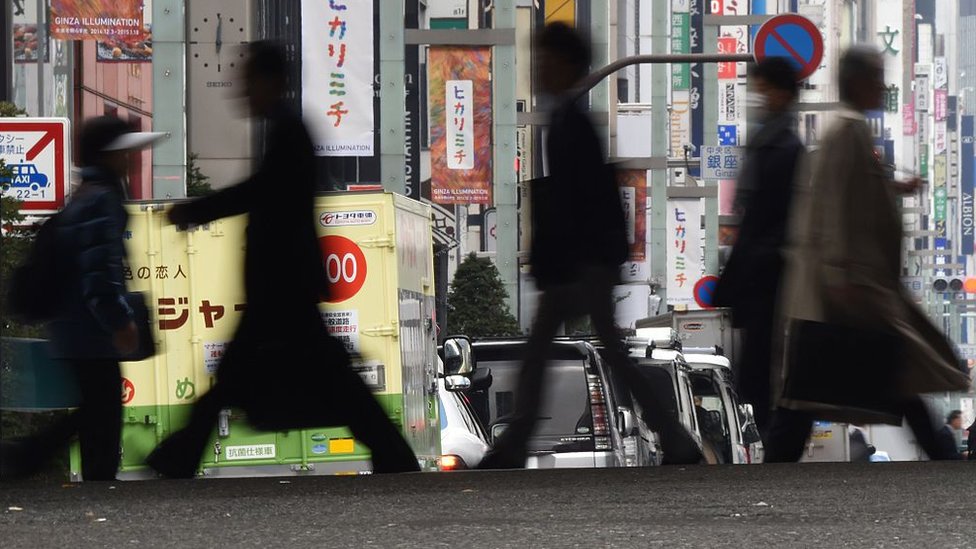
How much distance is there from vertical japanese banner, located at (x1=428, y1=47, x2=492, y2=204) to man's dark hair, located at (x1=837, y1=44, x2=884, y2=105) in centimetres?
2074

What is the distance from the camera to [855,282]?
748 centimetres

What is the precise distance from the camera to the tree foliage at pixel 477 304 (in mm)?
44447

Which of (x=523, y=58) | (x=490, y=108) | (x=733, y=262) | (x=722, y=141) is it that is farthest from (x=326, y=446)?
(x=722, y=141)

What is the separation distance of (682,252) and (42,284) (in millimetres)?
51998

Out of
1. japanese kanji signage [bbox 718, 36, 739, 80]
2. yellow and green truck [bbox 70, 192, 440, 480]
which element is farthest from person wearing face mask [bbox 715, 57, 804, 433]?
japanese kanji signage [bbox 718, 36, 739, 80]

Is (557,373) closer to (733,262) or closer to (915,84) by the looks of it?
(733,262)

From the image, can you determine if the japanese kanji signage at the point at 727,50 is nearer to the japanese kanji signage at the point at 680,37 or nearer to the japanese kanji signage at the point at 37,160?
the japanese kanji signage at the point at 680,37

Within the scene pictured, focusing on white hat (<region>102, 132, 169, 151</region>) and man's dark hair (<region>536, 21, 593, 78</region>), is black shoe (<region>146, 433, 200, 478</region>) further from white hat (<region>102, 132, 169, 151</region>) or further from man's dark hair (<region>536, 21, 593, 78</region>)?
man's dark hair (<region>536, 21, 593, 78</region>)

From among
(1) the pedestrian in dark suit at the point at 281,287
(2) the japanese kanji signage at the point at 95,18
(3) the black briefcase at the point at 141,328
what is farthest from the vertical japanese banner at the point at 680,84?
(1) the pedestrian in dark suit at the point at 281,287

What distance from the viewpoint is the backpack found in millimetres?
7523

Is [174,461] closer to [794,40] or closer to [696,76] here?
[794,40]

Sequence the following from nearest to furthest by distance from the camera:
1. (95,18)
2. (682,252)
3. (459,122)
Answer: (95,18), (459,122), (682,252)

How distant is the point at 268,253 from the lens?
23.8ft

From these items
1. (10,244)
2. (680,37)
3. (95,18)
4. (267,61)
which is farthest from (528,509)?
(680,37)
